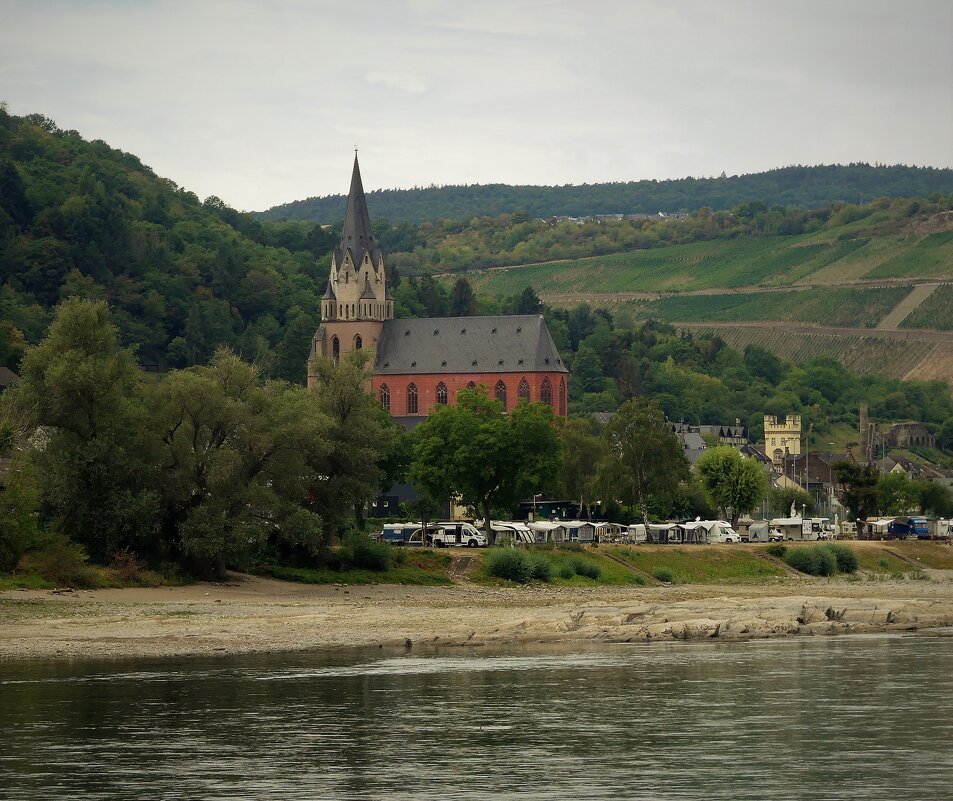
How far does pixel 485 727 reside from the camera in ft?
118

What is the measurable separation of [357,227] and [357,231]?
1.66 ft

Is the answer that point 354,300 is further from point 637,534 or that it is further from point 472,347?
point 637,534

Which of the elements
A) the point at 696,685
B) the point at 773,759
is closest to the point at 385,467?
the point at 696,685

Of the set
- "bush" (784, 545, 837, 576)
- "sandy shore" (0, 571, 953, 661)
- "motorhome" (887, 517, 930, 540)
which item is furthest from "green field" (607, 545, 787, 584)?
"motorhome" (887, 517, 930, 540)

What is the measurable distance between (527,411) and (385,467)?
8.87 meters

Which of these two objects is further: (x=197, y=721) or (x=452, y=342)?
(x=452, y=342)

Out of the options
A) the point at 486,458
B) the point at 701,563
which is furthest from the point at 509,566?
the point at 486,458

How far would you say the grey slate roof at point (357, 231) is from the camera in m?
176

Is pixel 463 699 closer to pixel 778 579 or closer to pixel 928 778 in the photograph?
pixel 928 778

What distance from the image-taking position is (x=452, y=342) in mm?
174000

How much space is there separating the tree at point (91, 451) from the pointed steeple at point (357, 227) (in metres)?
107

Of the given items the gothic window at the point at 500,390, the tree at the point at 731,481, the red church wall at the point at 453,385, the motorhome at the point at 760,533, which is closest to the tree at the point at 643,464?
the motorhome at the point at 760,533

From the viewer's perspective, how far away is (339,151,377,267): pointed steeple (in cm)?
17462

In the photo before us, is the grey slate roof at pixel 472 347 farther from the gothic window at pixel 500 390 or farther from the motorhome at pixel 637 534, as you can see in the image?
the motorhome at pixel 637 534
